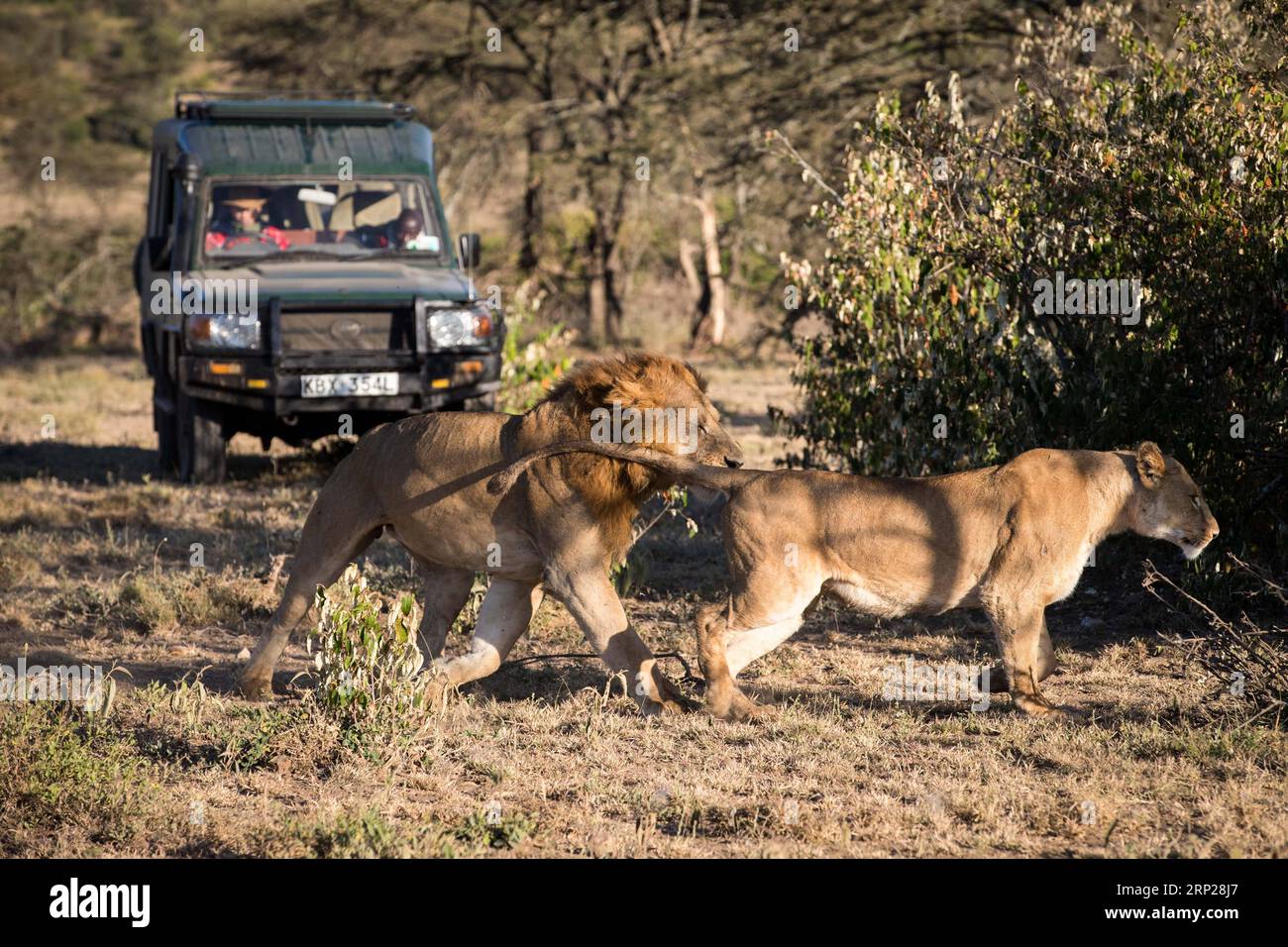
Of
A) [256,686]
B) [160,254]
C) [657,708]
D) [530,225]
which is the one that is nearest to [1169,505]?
[657,708]

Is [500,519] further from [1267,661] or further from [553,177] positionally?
[553,177]

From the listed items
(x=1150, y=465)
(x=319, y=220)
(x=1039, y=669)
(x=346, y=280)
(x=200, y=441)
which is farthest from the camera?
(x=319, y=220)

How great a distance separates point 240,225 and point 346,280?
1100 mm

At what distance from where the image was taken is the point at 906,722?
19.2ft

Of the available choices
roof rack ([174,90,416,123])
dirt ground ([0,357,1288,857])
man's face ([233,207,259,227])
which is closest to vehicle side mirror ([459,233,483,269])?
roof rack ([174,90,416,123])

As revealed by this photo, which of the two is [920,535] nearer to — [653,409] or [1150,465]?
[1150,465]

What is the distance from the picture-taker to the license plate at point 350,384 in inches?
426

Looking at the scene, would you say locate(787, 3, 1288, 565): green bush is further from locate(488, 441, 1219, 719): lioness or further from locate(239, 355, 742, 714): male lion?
locate(239, 355, 742, 714): male lion

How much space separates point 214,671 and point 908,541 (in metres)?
3.10

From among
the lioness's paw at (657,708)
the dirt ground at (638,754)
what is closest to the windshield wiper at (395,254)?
the dirt ground at (638,754)

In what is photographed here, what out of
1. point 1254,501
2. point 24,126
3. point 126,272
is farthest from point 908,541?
point 24,126

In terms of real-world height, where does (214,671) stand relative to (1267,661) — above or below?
below

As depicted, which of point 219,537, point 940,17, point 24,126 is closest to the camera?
point 219,537

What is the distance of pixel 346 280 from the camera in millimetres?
11016
